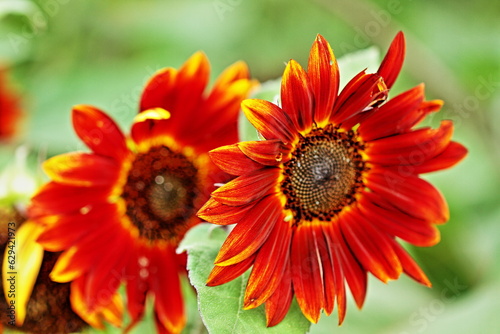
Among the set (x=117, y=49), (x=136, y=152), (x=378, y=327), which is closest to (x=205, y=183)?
(x=136, y=152)

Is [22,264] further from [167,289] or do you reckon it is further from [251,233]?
[251,233]

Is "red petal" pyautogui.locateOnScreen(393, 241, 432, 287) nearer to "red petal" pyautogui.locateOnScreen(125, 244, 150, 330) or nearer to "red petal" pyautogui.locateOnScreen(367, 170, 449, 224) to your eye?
"red petal" pyautogui.locateOnScreen(367, 170, 449, 224)

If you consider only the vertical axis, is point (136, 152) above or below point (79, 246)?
above

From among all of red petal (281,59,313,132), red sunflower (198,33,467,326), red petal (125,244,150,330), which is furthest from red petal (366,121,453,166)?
red petal (125,244,150,330)

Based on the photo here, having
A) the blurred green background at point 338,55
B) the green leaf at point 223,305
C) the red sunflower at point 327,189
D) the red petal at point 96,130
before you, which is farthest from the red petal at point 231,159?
the blurred green background at point 338,55

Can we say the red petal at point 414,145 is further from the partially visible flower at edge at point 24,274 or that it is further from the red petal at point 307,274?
the partially visible flower at edge at point 24,274

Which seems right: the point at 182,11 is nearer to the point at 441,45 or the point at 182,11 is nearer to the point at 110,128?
the point at 441,45

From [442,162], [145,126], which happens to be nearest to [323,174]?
[442,162]
